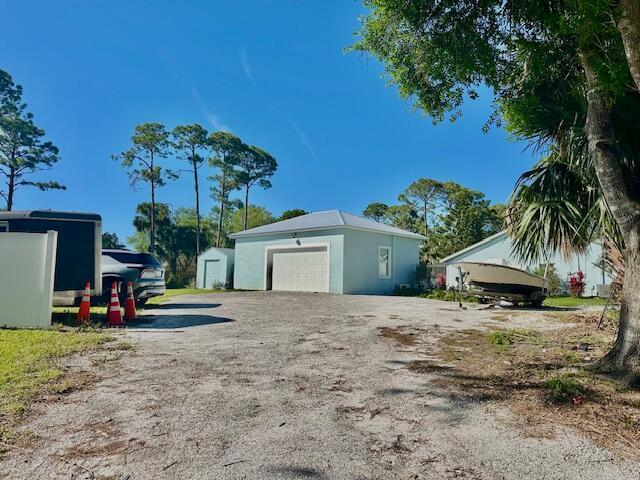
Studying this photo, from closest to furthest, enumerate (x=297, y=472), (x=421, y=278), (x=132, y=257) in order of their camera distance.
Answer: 1. (x=297, y=472)
2. (x=132, y=257)
3. (x=421, y=278)

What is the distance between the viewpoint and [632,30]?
146 inches

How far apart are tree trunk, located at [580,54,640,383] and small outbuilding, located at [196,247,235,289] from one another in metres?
22.9

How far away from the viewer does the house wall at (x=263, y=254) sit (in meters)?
18.4

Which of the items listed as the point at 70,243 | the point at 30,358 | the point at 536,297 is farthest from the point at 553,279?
the point at 30,358

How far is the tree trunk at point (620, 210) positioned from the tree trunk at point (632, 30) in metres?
0.49

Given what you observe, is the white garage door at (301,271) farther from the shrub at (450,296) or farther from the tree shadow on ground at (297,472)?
the tree shadow on ground at (297,472)

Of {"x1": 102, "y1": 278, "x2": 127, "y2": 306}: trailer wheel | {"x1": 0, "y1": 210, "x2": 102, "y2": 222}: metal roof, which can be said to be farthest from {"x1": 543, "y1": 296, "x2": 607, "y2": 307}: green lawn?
{"x1": 0, "y1": 210, "x2": 102, "y2": 222}: metal roof

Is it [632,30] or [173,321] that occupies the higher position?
[632,30]

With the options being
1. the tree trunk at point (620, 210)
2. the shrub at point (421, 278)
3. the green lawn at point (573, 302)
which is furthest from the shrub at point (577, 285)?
the tree trunk at point (620, 210)

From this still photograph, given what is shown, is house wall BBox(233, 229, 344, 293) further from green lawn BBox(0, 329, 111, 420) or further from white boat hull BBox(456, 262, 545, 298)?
green lawn BBox(0, 329, 111, 420)

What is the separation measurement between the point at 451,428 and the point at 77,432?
2620mm

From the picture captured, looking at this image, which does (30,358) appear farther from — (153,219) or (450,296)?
(153,219)

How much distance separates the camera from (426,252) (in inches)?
1260

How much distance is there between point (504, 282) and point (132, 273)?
33.7 ft
